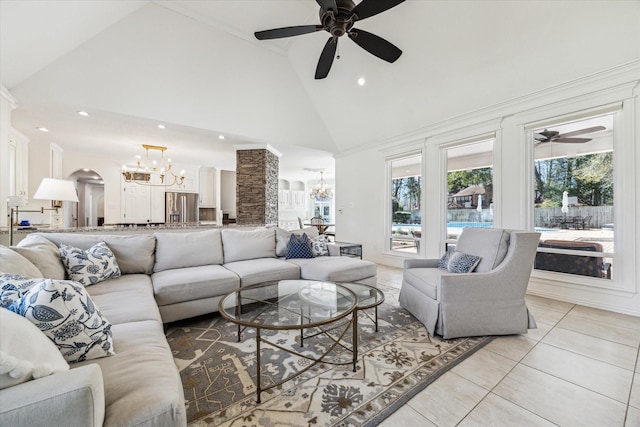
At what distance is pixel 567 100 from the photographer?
10.2ft

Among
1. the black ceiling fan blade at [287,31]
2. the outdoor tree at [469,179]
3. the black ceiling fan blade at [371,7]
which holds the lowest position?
the outdoor tree at [469,179]

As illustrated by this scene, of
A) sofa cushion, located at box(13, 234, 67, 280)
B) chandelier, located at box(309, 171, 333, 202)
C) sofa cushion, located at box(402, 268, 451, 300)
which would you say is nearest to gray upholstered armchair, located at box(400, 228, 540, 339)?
sofa cushion, located at box(402, 268, 451, 300)

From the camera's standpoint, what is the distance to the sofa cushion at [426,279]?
2.37 metres

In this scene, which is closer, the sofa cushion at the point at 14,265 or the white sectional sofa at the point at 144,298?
the white sectional sofa at the point at 144,298

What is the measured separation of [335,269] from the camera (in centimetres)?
303

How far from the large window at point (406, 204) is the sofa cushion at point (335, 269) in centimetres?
208

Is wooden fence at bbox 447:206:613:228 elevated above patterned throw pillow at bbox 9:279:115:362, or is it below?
above

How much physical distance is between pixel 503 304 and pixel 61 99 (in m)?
5.68

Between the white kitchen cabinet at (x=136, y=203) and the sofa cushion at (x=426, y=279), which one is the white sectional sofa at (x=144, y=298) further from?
the white kitchen cabinet at (x=136, y=203)

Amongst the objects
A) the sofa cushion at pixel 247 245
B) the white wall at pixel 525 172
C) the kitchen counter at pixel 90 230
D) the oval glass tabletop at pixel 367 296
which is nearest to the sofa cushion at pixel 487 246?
the oval glass tabletop at pixel 367 296

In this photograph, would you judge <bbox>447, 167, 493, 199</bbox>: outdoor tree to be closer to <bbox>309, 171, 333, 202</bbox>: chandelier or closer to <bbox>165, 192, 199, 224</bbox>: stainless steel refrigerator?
<bbox>309, 171, 333, 202</bbox>: chandelier

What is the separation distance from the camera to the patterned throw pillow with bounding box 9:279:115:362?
1025 millimetres

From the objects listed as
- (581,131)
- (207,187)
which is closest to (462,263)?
(581,131)

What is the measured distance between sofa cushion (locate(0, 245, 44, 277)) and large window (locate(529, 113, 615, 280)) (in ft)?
16.7
